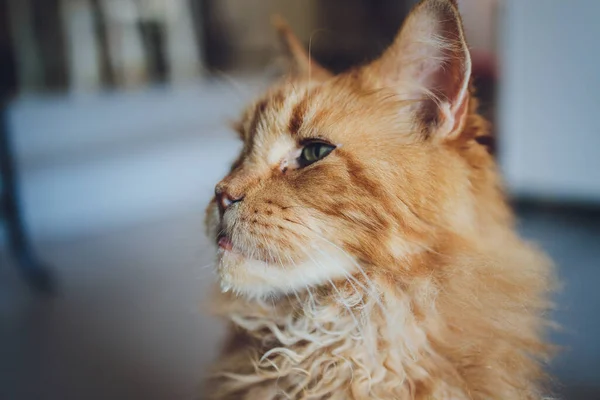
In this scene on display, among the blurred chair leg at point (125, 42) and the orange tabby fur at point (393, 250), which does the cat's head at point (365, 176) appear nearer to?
the orange tabby fur at point (393, 250)

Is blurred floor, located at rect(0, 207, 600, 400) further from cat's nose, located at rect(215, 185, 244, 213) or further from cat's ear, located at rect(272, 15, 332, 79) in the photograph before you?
cat's ear, located at rect(272, 15, 332, 79)

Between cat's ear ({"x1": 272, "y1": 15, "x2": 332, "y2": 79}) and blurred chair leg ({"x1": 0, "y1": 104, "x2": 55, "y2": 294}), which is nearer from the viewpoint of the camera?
cat's ear ({"x1": 272, "y1": 15, "x2": 332, "y2": 79})

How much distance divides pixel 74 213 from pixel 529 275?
8.51ft

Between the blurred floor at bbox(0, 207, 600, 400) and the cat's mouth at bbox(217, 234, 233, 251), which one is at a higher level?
the cat's mouth at bbox(217, 234, 233, 251)

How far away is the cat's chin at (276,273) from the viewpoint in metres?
0.67

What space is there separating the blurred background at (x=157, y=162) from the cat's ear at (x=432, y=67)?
4 cm

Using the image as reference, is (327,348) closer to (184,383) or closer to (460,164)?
(460,164)

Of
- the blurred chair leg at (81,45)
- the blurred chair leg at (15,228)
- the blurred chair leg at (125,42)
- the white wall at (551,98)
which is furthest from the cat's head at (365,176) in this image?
the blurred chair leg at (125,42)

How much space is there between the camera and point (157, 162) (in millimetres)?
3164

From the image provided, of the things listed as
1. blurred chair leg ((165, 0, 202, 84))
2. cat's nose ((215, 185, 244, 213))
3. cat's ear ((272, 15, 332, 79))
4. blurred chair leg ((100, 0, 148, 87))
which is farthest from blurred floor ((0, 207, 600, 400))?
blurred chair leg ((165, 0, 202, 84))

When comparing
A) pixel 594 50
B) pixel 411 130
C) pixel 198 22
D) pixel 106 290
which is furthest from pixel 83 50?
pixel 411 130

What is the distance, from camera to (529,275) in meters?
0.73

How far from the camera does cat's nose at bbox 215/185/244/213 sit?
0.70 metres

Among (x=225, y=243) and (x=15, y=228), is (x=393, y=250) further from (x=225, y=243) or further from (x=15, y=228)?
(x=15, y=228)
